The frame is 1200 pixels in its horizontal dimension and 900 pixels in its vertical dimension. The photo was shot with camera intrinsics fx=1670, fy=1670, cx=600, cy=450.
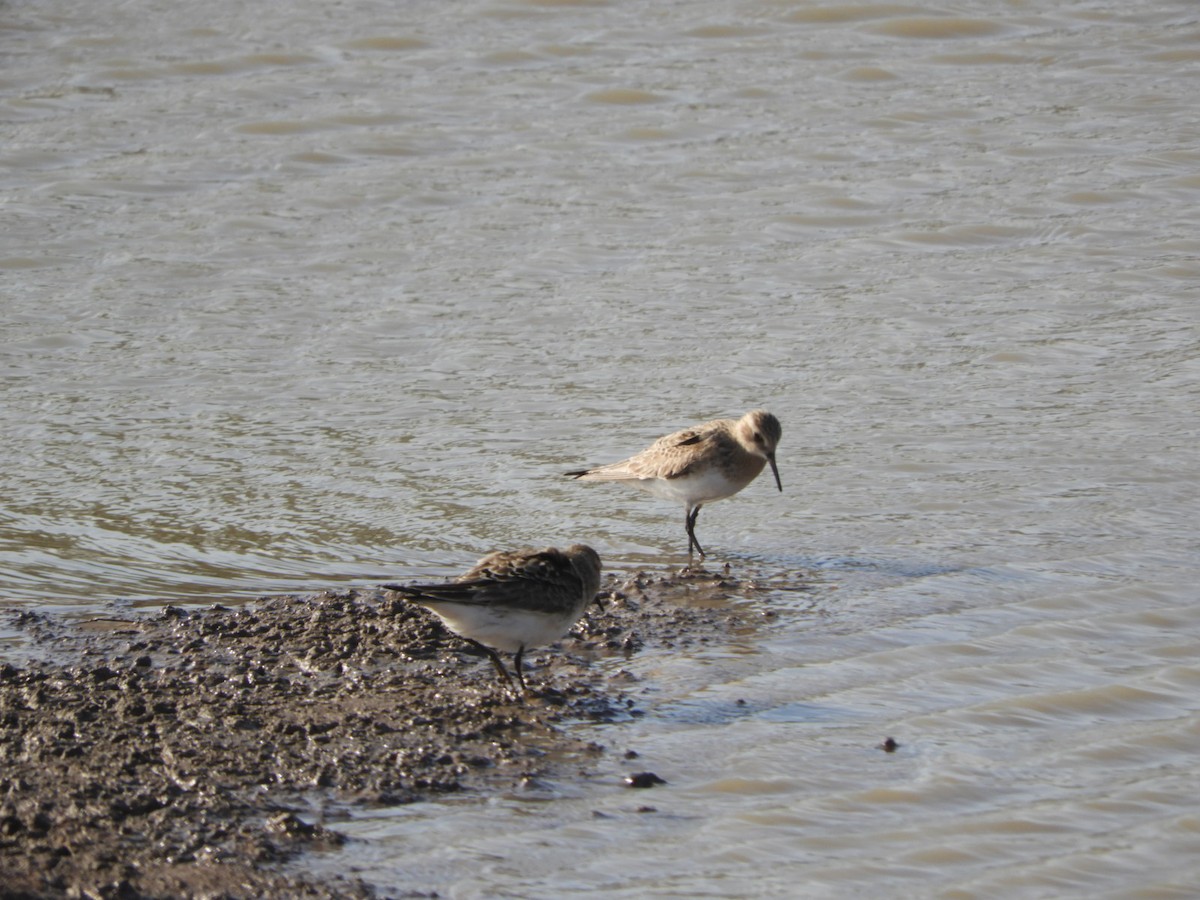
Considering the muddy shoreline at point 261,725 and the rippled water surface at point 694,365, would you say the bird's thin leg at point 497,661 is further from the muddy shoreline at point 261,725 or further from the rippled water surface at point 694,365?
the rippled water surface at point 694,365

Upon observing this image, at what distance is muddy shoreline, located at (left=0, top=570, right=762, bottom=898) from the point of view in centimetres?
479

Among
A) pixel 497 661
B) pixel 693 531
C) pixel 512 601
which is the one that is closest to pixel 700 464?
pixel 693 531

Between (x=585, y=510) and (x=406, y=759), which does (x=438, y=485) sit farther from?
(x=406, y=759)

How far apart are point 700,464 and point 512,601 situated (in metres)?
2.35

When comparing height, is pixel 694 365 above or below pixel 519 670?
below

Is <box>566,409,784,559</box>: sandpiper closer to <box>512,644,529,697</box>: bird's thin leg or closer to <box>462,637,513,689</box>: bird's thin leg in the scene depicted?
<box>462,637,513,689</box>: bird's thin leg

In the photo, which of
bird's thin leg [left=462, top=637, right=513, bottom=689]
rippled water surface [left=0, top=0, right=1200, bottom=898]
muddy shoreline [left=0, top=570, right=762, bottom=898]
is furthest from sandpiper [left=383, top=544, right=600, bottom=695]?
rippled water surface [left=0, top=0, right=1200, bottom=898]

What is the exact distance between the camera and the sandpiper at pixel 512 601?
239 inches

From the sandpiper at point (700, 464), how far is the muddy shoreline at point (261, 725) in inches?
33.3

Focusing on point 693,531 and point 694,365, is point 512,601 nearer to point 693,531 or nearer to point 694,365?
point 693,531

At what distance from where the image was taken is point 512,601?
6129 mm

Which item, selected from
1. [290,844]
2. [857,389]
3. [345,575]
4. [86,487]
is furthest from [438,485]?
[290,844]

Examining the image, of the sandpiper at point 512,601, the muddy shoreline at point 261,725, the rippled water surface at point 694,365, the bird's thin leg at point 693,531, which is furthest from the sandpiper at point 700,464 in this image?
the sandpiper at point 512,601

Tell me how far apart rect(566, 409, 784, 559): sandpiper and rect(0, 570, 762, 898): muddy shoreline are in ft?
2.78
